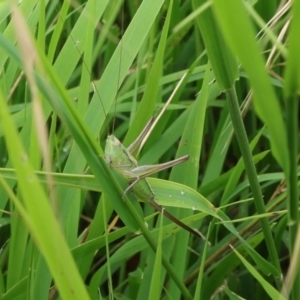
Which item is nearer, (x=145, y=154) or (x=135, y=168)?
(x=135, y=168)

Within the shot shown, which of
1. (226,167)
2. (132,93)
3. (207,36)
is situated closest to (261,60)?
(207,36)

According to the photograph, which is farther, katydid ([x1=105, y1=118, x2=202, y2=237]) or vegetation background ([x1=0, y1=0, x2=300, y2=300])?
katydid ([x1=105, y1=118, x2=202, y2=237])

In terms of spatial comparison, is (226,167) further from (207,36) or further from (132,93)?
(207,36)

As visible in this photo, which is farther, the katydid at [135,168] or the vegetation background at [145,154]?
the katydid at [135,168]
